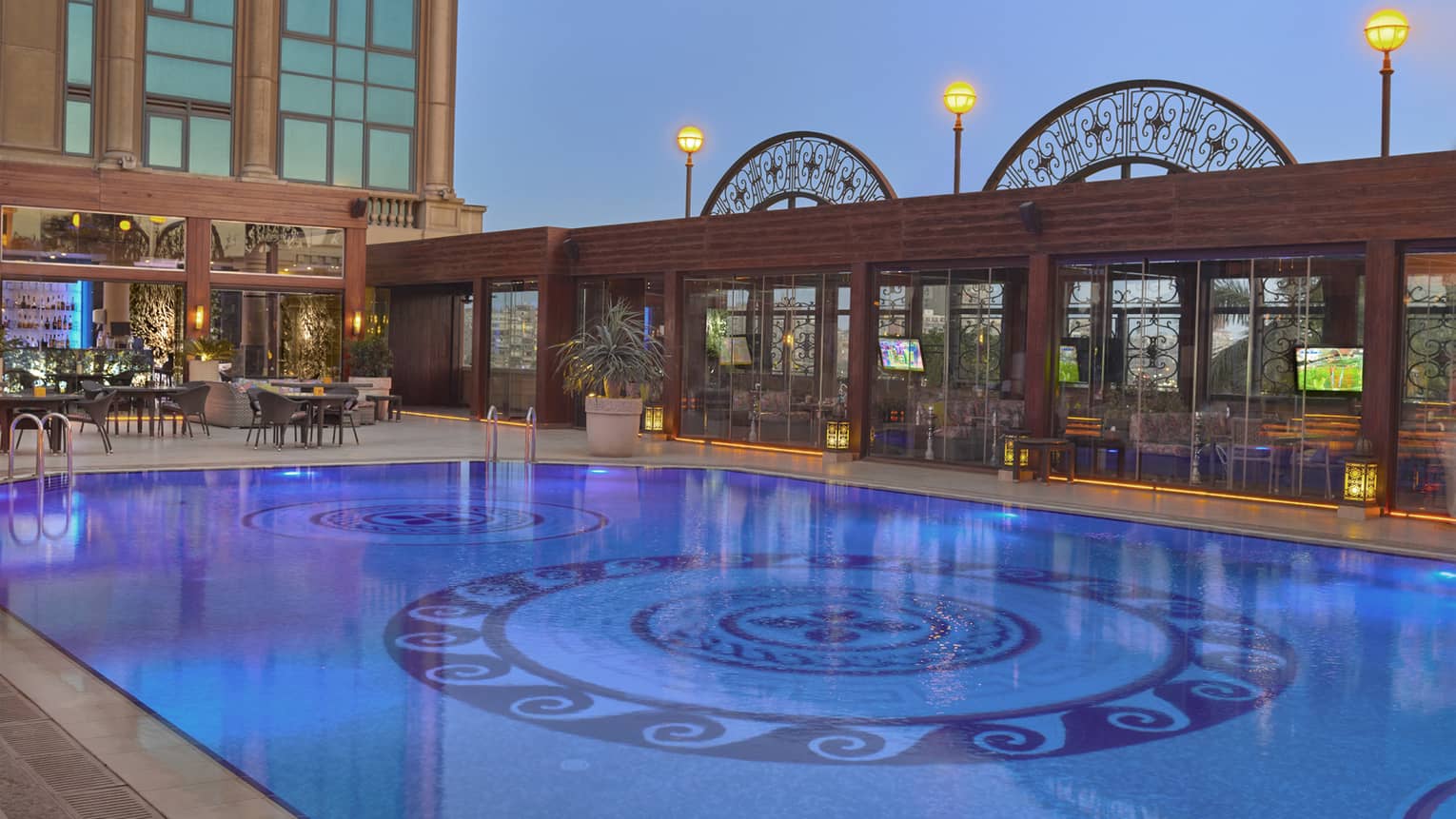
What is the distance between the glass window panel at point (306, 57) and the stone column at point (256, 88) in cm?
45

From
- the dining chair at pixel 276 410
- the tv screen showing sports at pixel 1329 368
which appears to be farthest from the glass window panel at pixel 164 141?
the tv screen showing sports at pixel 1329 368

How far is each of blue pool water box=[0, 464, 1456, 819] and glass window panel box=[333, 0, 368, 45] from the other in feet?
73.2

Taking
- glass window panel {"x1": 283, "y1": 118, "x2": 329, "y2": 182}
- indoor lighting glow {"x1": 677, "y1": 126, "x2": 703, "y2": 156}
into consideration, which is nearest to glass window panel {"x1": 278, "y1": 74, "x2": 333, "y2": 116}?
glass window panel {"x1": 283, "y1": 118, "x2": 329, "y2": 182}

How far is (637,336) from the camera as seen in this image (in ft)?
59.8

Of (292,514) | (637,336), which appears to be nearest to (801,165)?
(637,336)

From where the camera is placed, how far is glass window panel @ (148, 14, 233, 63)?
29375 millimetres

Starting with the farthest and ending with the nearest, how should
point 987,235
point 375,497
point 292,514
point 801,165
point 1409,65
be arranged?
1. point 1409,65
2. point 801,165
3. point 987,235
4. point 375,497
5. point 292,514

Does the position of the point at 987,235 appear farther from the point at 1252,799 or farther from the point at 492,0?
the point at 492,0

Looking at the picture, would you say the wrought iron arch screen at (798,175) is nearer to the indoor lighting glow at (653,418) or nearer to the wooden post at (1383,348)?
the indoor lighting glow at (653,418)

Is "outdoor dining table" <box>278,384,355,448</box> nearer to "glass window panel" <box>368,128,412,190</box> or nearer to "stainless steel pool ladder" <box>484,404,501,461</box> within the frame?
"stainless steel pool ladder" <box>484,404,501,461</box>

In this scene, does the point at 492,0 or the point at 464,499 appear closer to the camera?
the point at 464,499

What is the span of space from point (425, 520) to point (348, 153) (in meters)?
22.8

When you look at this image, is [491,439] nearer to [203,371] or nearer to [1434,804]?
[203,371]

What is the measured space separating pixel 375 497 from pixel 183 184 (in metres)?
13.7
